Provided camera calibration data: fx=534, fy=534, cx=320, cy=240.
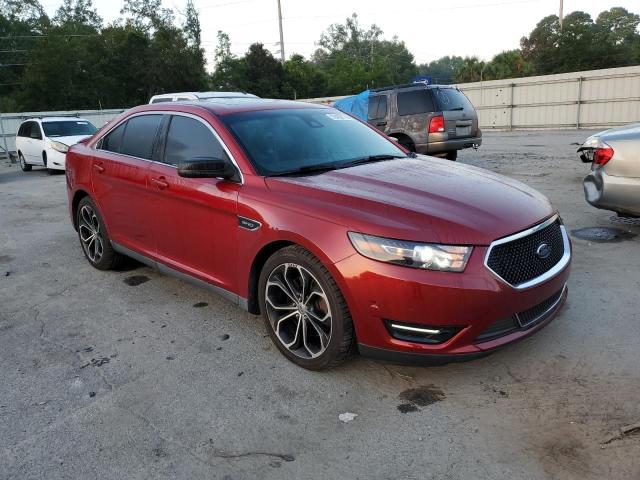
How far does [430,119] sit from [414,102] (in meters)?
0.61

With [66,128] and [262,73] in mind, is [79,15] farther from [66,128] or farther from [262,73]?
[66,128]

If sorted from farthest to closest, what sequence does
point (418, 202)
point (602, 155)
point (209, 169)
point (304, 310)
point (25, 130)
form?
point (25, 130) < point (602, 155) < point (209, 169) < point (304, 310) < point (418, 202)

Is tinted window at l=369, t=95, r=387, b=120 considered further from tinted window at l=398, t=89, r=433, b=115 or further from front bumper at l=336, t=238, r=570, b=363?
front bumper at l=336, t=238, r=570, b=363

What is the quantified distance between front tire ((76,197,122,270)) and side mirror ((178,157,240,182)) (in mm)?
1997

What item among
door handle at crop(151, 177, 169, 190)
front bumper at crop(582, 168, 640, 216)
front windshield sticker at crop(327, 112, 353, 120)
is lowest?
front bumper at crop(582, 168, 640, 216)

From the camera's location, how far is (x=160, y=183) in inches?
166

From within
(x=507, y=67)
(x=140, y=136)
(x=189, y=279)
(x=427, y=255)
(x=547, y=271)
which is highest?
(x=507, y=67)

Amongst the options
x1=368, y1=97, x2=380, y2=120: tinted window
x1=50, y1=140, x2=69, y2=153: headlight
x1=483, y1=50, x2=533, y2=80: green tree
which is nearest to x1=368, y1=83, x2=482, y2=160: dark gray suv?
x1=368, y1=97, x2=380, y2=120: tinted window

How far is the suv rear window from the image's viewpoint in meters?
10.9

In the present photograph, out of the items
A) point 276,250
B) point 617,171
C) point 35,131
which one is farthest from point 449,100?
point 35,131

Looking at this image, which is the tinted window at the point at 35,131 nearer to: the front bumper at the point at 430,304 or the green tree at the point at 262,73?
the front bumper at the point at 430,304

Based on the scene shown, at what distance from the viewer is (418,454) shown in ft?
8.41

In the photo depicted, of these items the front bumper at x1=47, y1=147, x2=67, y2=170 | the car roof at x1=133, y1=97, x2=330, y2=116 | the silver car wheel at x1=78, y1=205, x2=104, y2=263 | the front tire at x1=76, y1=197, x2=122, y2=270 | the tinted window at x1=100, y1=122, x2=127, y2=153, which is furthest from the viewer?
the front bumper at x1=47, y1=147, x2=67, y2=170

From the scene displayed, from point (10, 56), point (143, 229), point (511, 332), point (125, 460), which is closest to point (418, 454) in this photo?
point (511, 332)
